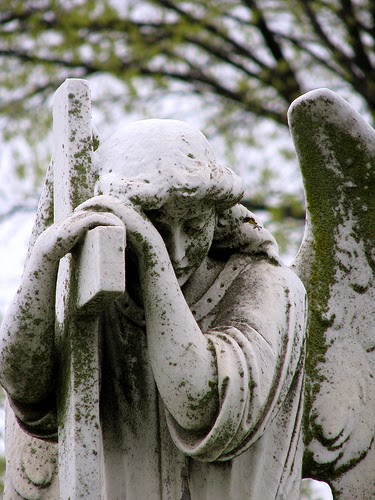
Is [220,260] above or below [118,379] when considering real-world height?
above

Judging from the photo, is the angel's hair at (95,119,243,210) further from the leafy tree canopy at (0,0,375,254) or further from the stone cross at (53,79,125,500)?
the leafy tree canopy at (0,0,375,254)

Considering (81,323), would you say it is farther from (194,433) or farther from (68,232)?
(194,433)

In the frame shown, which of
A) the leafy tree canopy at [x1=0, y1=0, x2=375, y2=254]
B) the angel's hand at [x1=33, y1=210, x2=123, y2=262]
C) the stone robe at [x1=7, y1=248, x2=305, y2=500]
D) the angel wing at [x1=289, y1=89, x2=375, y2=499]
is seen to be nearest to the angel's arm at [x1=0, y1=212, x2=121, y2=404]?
the angel's hand at [x1=33, y1=210, x2=123, y2=262]

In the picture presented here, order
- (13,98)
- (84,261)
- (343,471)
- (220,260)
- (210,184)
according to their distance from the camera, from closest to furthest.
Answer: (84,261), (210,184), (220,260), (343,471), (13,98)

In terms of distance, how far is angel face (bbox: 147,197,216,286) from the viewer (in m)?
3.99

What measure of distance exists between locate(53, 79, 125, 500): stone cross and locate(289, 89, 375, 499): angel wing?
43.2 inches

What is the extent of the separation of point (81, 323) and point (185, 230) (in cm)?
46

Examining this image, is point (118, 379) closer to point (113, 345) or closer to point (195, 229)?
point (113, 345)

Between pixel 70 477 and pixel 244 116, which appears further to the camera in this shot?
pixel 244 116

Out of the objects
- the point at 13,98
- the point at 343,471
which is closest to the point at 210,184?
the point at 343,471

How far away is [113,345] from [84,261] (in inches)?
20.2

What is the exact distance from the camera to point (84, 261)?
12.4ft

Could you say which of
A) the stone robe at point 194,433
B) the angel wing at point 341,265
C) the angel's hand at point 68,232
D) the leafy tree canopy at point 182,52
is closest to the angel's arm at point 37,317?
the angel's hand at point 68,232

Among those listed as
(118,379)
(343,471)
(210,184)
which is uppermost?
(210,184)
